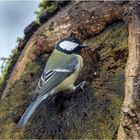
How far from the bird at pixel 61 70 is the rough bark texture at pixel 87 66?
6 cm

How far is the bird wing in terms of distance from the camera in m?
2.78

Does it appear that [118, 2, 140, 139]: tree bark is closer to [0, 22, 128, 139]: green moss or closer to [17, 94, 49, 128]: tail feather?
[0, 22, 128, 139]: green moss

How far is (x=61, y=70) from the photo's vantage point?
3.03 m

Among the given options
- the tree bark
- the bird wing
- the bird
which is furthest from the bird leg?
the tree bark

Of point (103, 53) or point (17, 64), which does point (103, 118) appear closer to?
point (103, 53)

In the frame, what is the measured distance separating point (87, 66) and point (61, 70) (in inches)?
7.4

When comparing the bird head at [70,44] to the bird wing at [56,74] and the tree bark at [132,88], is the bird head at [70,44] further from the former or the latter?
the tree bark at [132,88]

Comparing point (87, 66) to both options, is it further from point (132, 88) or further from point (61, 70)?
point (132, 88)

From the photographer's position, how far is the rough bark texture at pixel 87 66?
2.28 meters

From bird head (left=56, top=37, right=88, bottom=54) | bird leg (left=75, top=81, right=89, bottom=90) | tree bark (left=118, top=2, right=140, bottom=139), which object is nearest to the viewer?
tree bark (left=118, top=2, right=140, bottom=139)

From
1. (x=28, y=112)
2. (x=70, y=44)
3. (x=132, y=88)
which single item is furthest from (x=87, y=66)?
(x=132, y=88)

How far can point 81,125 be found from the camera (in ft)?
8.03

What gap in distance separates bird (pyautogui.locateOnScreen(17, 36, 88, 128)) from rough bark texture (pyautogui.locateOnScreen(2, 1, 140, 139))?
0.21 feet

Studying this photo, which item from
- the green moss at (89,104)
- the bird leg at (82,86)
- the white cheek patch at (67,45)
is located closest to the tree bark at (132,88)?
the green moss at (89,104)
